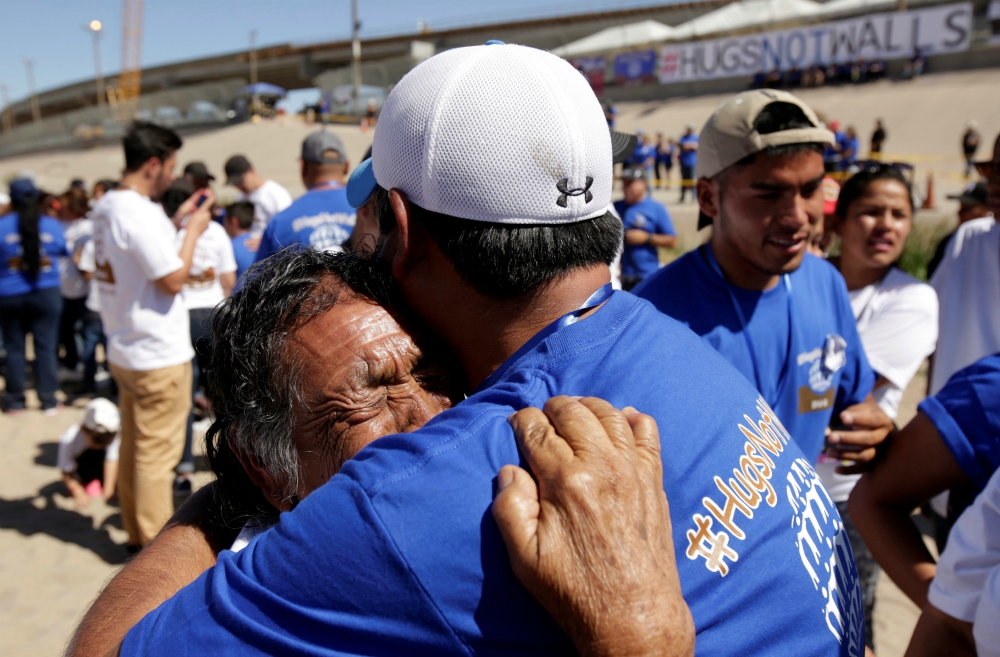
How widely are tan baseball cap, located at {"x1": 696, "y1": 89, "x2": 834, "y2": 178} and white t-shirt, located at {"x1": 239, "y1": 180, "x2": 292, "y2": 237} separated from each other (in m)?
5.36

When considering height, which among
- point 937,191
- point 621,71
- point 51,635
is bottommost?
point 51,635

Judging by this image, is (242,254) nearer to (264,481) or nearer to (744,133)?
(744,133)

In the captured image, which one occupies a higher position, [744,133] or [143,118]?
[143,118]

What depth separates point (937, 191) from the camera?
65.6 feet

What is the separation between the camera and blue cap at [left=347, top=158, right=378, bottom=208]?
1602 millimetres

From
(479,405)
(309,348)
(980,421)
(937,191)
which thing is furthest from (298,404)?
(937,191)

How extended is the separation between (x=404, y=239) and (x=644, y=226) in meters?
7.14

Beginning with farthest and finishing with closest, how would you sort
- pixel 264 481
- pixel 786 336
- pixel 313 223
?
pixel 313 223 < pixel 786 336 < pixel 264 481

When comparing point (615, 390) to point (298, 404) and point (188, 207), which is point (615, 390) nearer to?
point (298, 404)

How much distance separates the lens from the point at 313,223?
15.9 ft

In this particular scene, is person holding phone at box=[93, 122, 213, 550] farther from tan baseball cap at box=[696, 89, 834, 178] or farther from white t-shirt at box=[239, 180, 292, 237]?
tan baseball cap at box=[696, 89, 834, 178]

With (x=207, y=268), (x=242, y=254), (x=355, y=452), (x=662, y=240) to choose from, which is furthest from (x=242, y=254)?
(x=355, y=452)

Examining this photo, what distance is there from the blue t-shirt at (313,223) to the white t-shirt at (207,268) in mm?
1380

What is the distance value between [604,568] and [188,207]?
5.18m
